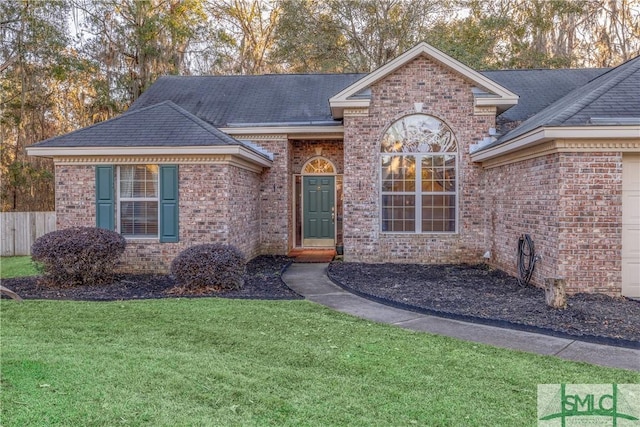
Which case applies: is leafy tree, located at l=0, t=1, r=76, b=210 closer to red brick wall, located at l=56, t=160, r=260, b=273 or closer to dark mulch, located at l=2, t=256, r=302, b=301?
red brick wall, located at l=56, t=160, r=260, b=273

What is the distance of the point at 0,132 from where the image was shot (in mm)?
18438

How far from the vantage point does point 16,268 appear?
1190 cm

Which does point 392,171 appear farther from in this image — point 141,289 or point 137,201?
point 141,289

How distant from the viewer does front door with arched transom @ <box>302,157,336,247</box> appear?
43.9 ft

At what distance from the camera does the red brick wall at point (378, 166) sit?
10969 mm

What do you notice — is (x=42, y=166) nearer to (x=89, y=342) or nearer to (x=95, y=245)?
(x=95, y=245)

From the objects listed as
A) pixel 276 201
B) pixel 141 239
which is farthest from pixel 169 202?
pixel 276 201

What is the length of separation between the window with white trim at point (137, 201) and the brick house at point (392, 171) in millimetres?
30

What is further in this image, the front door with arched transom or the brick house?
the front door with arched transom

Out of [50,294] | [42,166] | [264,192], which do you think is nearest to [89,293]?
[50,294]

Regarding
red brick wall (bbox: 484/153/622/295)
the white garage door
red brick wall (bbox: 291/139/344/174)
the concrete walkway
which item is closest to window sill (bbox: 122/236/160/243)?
the concrete walkway

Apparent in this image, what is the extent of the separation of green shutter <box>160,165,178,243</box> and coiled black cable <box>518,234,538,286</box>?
22.7ft

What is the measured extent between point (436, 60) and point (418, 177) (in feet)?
9.17

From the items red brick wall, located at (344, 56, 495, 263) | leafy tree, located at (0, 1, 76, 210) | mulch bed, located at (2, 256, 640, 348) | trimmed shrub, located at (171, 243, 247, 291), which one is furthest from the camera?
leafy tree, located at (0, 1, 76, 210)
